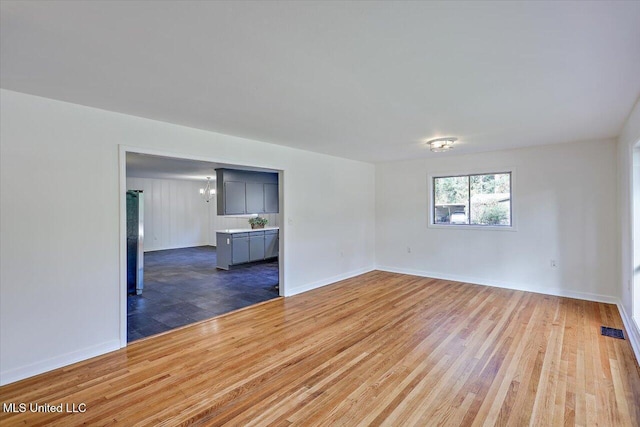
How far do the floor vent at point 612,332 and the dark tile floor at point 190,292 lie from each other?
4137 millimetres

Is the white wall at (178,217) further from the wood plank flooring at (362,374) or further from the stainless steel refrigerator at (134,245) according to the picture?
the wood plank flooring at (362,374)

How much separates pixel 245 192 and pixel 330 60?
5896 mm

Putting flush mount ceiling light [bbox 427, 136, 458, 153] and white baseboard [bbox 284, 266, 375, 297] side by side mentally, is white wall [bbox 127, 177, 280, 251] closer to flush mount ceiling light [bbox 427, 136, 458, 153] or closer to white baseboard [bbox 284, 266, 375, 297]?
white baseboard [bbox 284, 266, 375, 297]

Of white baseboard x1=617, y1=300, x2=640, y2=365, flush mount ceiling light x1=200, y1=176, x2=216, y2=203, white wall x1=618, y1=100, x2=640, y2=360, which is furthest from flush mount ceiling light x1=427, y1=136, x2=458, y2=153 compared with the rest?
flush mount ceiling light x1=200, y1=176, x2=216, y2=203

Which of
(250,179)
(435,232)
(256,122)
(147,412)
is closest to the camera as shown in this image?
(147,412)

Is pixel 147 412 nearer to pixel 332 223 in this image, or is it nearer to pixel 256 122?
pixel 256 122

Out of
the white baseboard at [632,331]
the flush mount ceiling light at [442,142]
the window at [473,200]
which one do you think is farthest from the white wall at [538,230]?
the flush mount ceiling light at [442,142]

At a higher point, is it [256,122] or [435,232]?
[256,122]

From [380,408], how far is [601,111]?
353cm

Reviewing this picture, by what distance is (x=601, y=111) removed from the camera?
308cm

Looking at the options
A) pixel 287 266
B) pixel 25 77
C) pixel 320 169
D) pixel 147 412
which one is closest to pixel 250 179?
pixel 320 169

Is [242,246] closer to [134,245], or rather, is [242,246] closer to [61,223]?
[134,245]

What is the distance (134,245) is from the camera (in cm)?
519

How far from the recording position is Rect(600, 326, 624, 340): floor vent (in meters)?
3.23
